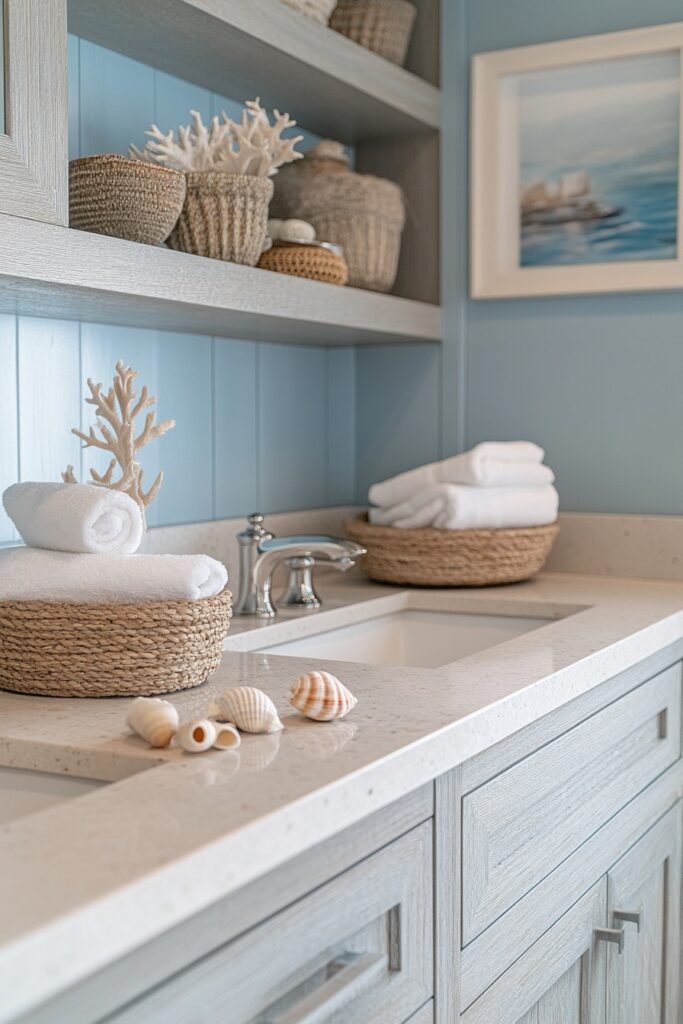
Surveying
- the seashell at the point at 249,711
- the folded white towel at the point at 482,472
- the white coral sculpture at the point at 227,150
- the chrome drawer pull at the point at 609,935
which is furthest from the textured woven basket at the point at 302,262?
the chrome drawer pull at the point at 609,935

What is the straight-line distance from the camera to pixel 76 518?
1.20m

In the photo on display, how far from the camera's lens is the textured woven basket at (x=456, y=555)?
6.40 ft

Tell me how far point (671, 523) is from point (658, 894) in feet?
2.05

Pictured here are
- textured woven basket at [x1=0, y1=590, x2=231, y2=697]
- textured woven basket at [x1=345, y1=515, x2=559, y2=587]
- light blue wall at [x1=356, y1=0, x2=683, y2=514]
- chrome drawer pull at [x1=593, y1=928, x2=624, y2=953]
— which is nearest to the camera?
textured woven basket at [x1=0, y1=590, x2=231, y2=697]

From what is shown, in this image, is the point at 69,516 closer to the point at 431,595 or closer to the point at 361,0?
the point at 431,595

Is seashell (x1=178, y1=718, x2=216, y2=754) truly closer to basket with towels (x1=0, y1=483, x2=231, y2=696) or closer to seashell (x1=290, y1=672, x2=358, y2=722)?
seashell (x1=290, y1=672, x2=358, y2=722)

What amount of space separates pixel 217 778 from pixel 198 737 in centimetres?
7

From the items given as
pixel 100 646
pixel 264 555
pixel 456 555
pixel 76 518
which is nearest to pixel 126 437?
pixel 76 518

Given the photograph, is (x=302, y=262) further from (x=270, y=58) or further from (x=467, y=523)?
(x=467, y=523)

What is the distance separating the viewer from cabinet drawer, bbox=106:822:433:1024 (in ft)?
2.54

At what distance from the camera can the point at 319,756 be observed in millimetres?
942

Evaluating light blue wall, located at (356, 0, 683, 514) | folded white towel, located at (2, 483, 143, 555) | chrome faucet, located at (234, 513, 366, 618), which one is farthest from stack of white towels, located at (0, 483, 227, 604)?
light blue wall, located at (356, 0, 683, 514)

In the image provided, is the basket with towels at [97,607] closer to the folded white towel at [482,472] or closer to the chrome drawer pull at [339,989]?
the chrome drawer pull at [339,989]

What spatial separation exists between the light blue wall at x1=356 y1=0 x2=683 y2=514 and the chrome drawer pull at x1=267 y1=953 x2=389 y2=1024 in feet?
4.28
